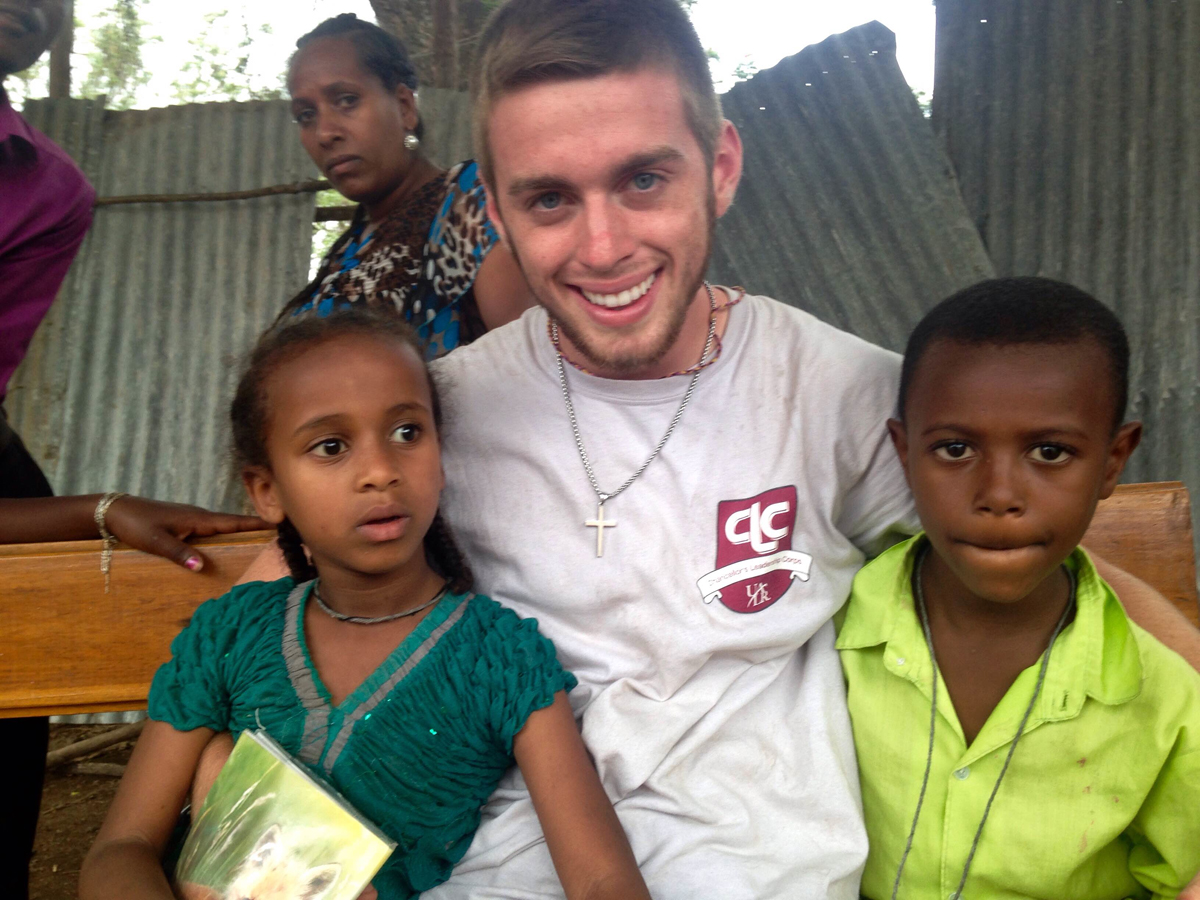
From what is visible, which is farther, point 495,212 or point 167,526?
point 167,526

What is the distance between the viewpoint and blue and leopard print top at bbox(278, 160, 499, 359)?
2.63 meters

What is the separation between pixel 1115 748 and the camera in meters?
1.68

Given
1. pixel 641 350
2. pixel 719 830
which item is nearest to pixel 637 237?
pixel 641 350

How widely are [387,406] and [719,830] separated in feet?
2.90

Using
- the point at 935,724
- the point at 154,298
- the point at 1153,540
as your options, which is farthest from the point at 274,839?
the point at 154,298

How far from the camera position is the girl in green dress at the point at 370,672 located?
5.48 feet

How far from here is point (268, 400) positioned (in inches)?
71.7

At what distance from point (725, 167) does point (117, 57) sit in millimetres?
6218

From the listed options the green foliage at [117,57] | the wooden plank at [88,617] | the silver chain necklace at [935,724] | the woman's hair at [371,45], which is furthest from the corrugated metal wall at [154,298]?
the silver chain necklace at [935,724]

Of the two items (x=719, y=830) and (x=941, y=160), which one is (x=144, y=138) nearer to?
(x=941, y=160)

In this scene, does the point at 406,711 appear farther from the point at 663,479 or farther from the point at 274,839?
the point at 663,479

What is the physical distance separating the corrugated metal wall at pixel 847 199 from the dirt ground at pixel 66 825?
3.58m

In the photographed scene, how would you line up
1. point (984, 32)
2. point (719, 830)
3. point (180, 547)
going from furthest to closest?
point (984, 32) < point (180, 547) < point (719, 830)

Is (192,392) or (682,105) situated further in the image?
(192,392)
